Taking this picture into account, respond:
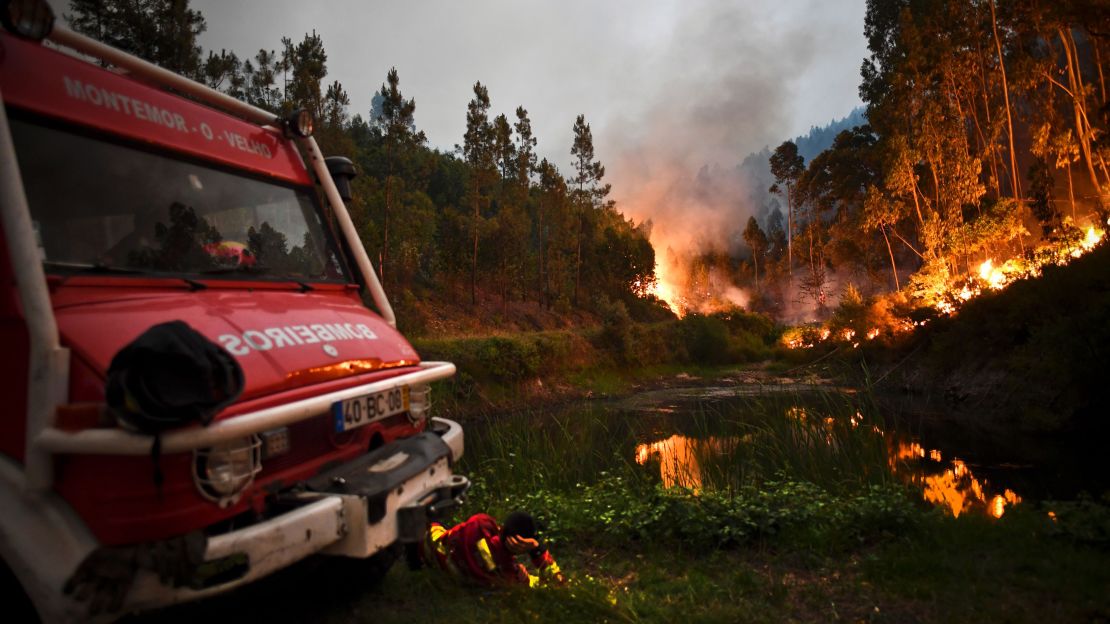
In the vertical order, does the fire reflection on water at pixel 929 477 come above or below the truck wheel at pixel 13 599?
below

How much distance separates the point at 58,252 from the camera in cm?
310

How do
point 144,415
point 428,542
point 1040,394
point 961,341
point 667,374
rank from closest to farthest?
point 144,415, point 428,542, point 1040,394, point 961,341, point 667,374

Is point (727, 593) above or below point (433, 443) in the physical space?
below

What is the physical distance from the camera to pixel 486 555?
397 centimetres

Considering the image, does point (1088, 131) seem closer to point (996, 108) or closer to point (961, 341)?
point (996, 108)

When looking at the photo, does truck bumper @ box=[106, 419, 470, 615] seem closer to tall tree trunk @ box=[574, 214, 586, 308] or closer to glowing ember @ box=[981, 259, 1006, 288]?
glowing ember @ box=[981, 259, 1006, 288]

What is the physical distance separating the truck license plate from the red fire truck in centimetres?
2

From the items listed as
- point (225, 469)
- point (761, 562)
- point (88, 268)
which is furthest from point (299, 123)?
point (761, 562)

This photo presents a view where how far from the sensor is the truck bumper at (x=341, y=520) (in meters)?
2.51

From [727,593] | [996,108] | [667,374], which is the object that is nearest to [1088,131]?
[996,108]

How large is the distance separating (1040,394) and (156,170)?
15813 mm

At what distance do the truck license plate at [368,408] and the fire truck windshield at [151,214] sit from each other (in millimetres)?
1144

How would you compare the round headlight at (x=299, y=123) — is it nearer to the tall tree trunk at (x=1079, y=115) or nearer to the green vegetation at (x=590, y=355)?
the green vegetation at (x=590, y=355)

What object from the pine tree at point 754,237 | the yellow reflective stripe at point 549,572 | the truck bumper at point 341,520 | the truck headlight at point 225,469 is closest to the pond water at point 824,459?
the yellow reflective stripe at point 549,572
